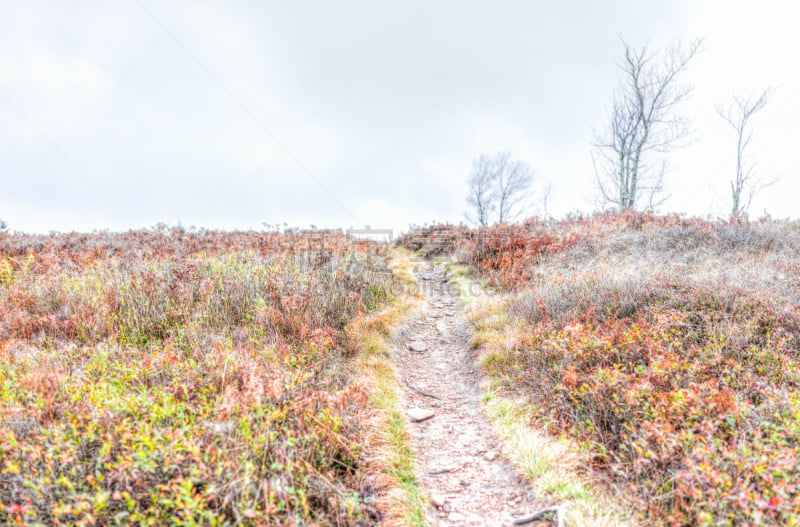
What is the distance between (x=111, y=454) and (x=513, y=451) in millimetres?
3975

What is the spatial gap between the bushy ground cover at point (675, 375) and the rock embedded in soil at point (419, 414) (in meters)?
1.20

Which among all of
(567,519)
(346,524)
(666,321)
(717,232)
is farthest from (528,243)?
(346,524)

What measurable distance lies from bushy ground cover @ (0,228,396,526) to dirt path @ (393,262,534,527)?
81 cm

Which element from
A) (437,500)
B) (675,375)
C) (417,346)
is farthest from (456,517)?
(417,346)

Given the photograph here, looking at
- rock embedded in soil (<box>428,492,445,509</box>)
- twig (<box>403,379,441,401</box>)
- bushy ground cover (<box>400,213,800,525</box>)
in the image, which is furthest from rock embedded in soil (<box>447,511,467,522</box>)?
twig (<box>403,379,441,401</box>)

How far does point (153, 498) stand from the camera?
262cm

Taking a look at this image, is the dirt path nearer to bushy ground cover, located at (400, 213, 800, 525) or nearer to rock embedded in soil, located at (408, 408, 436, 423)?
rock embedded in soil, located at (408, 408, 436, 423)

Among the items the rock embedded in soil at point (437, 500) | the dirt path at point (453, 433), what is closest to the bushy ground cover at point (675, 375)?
the dirt path at point (453, 433)

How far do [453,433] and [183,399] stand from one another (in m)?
3.26

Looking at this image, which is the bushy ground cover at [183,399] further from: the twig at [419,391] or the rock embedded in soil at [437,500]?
the twig at [419,391]

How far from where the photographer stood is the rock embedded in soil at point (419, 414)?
15.8ft

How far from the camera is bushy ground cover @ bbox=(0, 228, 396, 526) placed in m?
2.73

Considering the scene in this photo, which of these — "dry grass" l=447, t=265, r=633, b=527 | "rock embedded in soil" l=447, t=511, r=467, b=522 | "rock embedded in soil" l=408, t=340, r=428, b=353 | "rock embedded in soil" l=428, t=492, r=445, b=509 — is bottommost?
"rock embedded in soil" l=447, t=511, r=467, b=522

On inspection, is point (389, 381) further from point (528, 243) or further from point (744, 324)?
point (528, 243)
